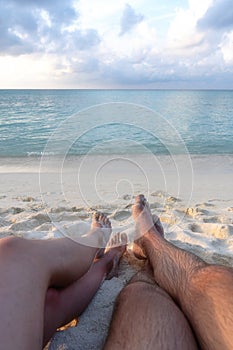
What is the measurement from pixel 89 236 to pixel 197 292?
2.96 ft

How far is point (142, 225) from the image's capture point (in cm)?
245

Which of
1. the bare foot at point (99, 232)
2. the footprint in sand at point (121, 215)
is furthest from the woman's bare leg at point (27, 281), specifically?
the footprint in sand at point (121, 215)

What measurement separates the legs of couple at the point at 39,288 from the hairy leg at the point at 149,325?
0.25 m

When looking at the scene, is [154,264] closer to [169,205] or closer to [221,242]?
[221,242]

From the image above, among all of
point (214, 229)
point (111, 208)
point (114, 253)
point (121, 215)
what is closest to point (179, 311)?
point (114, 253)

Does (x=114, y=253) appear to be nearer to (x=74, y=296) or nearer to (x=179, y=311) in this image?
(x=74, y=296)

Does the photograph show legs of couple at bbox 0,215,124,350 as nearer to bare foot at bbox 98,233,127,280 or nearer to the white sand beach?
the white sand beach

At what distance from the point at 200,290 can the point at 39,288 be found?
23.6 inches

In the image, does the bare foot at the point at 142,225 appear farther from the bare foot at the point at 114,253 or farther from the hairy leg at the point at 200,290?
the hairy leg at the point at 200,290

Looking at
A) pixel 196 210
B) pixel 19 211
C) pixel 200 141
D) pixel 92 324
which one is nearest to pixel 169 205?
pixel 196 210

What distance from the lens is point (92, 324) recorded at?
157 centimetres

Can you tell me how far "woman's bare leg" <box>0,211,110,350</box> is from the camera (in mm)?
958

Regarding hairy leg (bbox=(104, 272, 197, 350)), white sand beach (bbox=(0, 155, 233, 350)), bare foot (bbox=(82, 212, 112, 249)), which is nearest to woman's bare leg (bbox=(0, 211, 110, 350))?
hairy leg (bbox=(104, 272, 197, 350))

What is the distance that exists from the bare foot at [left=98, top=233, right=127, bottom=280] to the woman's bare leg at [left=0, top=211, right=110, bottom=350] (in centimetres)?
67
